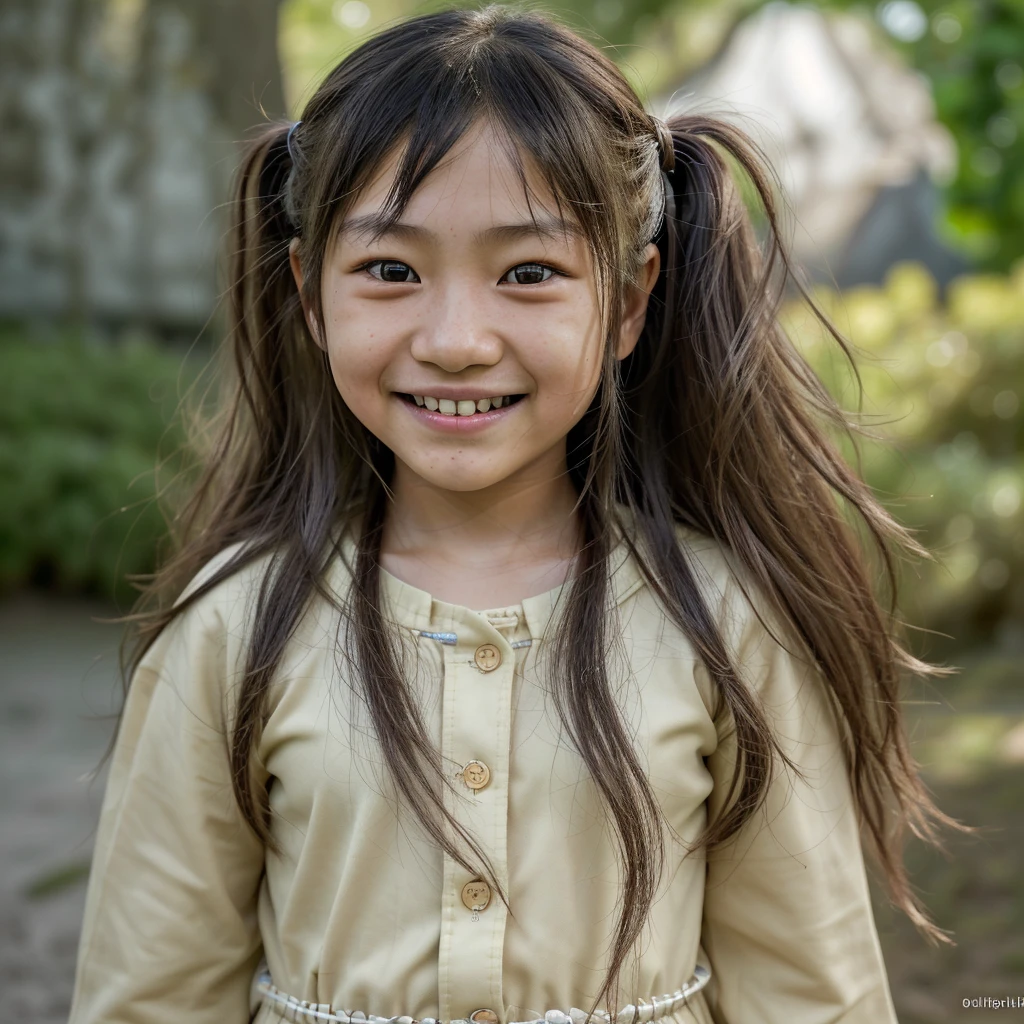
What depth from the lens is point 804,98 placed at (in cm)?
1448

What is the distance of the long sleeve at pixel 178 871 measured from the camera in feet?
5.15

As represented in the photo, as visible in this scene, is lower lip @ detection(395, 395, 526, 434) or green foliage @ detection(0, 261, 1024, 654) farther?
green foliage @ detection(0, 261, 1024, 654)

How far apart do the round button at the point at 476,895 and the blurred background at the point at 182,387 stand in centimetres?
92

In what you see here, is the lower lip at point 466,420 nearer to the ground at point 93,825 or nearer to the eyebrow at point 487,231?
the eyebrow at point 487,231

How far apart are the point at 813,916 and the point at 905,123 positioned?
45.1 ft

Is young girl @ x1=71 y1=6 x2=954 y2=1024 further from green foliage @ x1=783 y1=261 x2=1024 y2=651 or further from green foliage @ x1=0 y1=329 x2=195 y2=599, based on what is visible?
green foliage @ x1=0 y1=329 x2=195 y2=599

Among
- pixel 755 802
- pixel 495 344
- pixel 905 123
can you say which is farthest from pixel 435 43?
pixel 905 123

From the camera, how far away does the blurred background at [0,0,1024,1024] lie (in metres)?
3.21

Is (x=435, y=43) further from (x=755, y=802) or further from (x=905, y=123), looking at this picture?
(x=905, y=123)

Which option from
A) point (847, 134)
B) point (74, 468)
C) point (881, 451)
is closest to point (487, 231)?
point (881, 451)

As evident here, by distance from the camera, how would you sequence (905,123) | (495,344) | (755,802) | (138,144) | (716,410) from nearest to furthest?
(495,344)
(755,802)
(716,410)
(138,144)
(905,123)

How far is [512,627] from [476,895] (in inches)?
12.1

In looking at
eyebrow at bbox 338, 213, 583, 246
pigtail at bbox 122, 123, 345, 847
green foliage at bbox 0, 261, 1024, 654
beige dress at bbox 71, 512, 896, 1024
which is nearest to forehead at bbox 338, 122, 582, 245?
eyebrow at bbox 338, 213, 583, 246

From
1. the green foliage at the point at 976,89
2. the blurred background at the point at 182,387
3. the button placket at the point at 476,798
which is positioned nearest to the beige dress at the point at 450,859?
the button placket at the point at 476,798
